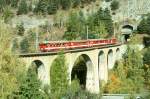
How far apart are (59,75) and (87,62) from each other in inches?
512

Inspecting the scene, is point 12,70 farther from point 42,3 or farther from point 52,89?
point 42,3

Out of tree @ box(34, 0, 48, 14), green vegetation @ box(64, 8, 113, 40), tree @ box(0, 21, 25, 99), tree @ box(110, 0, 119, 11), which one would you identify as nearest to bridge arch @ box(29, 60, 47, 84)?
tree @ box(0, 21, 25, 99)

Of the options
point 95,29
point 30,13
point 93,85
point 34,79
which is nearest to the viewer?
point 34,79

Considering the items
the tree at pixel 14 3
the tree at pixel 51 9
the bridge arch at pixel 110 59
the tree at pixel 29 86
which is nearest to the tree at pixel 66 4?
the tree at pixel 51 9

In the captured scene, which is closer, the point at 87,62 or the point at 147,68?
the point at 87,62

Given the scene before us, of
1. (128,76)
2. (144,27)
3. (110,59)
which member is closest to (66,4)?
(144,27)

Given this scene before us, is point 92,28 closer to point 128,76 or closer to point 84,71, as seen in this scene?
point 84,71

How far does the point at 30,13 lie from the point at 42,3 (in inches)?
177

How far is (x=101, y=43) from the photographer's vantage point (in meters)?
72.7

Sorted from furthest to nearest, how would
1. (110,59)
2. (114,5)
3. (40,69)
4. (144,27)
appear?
(114,5)
(144,27)
(110,59)
(40,69)

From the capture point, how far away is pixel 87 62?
6128cm

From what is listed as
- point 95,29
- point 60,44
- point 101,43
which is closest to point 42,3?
point 95,29

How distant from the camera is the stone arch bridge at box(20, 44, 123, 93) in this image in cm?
4300

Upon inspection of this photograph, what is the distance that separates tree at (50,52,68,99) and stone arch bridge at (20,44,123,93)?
0.97 m
